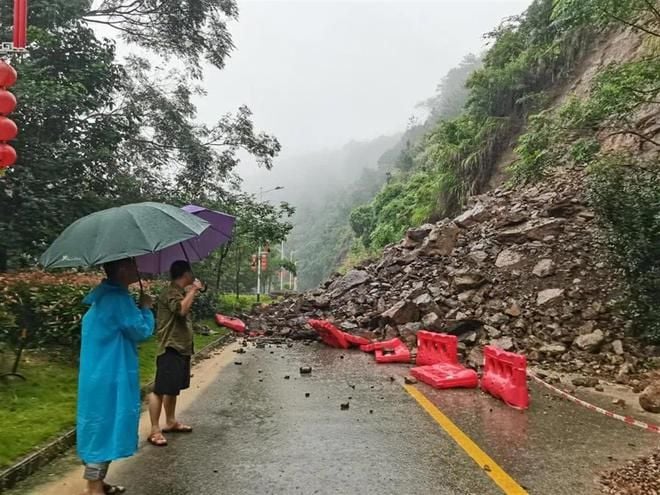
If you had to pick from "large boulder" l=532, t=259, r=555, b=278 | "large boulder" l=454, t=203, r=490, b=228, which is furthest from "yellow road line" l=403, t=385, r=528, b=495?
"large boulder" l=454, t=203, r=490, b=228

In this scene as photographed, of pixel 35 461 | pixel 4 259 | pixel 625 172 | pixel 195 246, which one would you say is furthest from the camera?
pixel 4 259

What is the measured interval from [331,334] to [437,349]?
13.4ft

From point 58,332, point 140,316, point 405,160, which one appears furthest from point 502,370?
point 405,160

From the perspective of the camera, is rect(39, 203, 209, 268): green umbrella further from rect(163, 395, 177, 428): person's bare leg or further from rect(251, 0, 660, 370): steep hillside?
rect(251, 0, 660, 370): steep hillside

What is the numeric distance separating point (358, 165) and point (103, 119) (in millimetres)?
173713

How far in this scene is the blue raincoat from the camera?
12.1ft

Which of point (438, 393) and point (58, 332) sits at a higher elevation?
point (58, 332)

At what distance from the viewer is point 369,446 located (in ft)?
16.1

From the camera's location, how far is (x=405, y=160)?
189ft

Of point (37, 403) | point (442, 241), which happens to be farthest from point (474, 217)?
point (37, 403)

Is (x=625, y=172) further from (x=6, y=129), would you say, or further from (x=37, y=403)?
(x=37, y=403)

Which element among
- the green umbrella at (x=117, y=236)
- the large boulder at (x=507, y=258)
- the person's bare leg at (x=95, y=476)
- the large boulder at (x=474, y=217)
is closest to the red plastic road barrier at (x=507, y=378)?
the green umbrella at (x=117, y=236)

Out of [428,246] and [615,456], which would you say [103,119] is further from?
[615,456]

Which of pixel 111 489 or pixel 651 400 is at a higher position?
pixel 651 400
